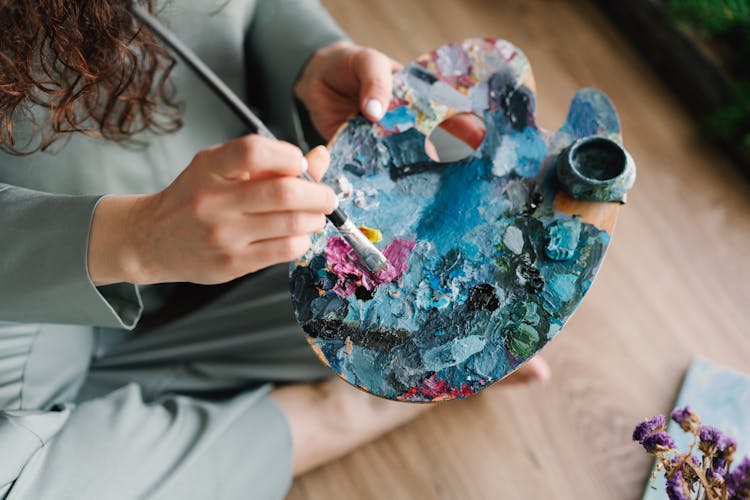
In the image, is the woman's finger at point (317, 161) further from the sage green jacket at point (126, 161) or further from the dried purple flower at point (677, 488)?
the dried purple flower at point (677, 488)

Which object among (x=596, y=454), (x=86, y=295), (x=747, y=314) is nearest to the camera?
(x=86, y=295)

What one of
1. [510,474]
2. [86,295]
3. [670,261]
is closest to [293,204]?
[86,295]

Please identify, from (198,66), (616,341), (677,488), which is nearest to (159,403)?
(198,66)

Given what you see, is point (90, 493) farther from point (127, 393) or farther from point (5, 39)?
point (5, 39)

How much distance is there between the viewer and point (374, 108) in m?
0.74

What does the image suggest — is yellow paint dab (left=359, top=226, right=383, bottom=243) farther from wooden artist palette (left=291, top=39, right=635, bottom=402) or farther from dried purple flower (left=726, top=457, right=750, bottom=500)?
dried purple flower (left=726, top=457, right=750, bottom=500)

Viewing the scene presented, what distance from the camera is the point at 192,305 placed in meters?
0.94

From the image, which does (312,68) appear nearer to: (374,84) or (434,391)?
(374,84)

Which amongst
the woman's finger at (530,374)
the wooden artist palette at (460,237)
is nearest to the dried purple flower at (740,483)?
the wooden artist palette at (460,237)

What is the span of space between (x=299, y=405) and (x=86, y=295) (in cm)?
36

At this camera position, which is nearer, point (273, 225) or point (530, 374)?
point (273, 225)

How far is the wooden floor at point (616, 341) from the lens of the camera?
101cm

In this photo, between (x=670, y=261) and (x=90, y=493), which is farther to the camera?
(x=670, y=261)

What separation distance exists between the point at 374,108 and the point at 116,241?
0.32 m
